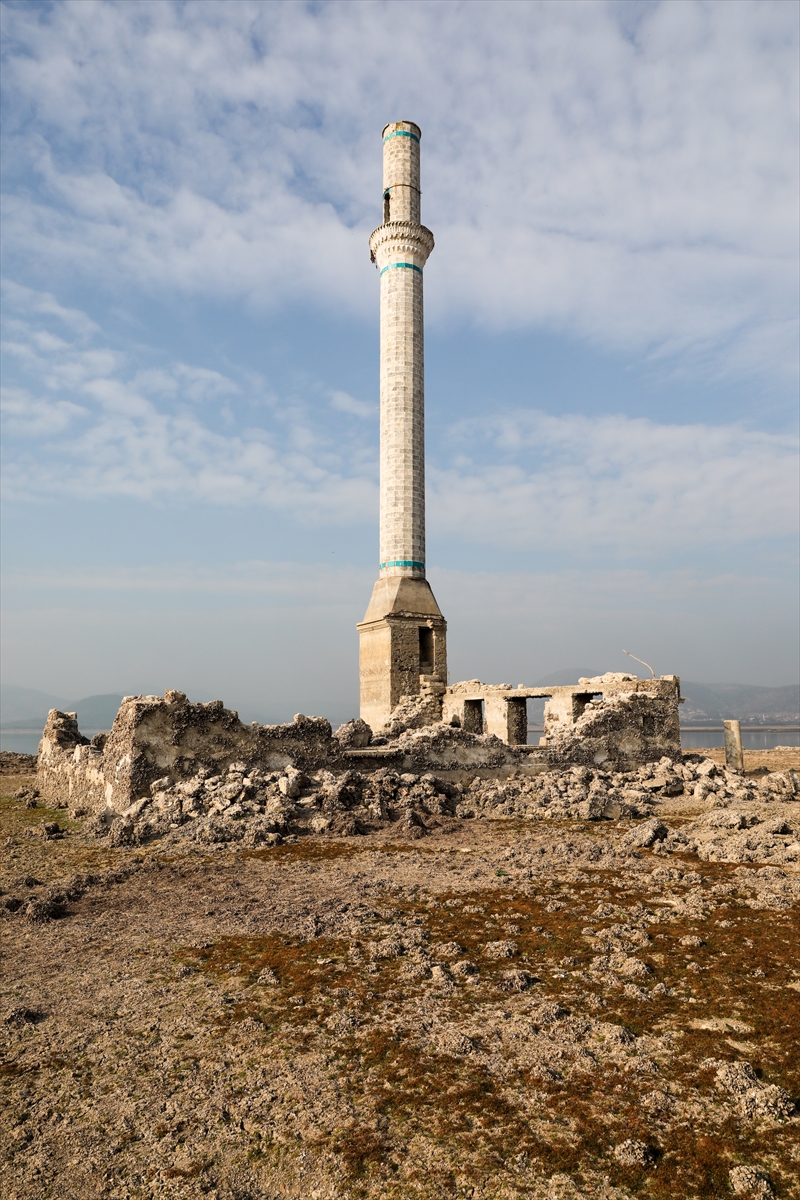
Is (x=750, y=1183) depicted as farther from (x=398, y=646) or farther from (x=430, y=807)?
(x=398, y=646)

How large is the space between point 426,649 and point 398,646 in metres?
1.32

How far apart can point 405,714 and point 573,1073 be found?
1604 centimetres

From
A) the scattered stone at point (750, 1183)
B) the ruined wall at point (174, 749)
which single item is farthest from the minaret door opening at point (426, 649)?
the scattered stone at point (750, 1183)

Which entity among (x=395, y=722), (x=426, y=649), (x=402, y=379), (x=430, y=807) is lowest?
(x=430, y=807)

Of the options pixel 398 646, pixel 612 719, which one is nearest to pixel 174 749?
pixel 612 719

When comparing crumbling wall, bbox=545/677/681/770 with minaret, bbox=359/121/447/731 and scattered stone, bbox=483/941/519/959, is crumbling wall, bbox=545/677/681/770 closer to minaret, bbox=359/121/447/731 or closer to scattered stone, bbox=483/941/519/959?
minaret, bbox=359/121/447/731

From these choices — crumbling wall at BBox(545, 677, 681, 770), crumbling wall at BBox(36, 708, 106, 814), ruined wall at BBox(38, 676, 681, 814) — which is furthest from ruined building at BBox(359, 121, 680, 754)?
crumbling wall at BBox(36, 708, 106, 814)

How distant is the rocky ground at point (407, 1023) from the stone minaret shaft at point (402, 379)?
46.7 ft

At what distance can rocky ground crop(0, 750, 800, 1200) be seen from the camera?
8.29 ft

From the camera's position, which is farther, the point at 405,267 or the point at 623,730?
the point at 405,267

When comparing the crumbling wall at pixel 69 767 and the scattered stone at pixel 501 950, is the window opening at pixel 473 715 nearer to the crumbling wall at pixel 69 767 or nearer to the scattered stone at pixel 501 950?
the crumbling wall at pixel 69 767

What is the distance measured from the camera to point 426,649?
20.8 metres

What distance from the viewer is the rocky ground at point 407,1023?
8.29 ft

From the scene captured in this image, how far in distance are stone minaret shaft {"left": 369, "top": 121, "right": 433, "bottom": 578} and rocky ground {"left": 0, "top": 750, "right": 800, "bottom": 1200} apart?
14.2 metres
